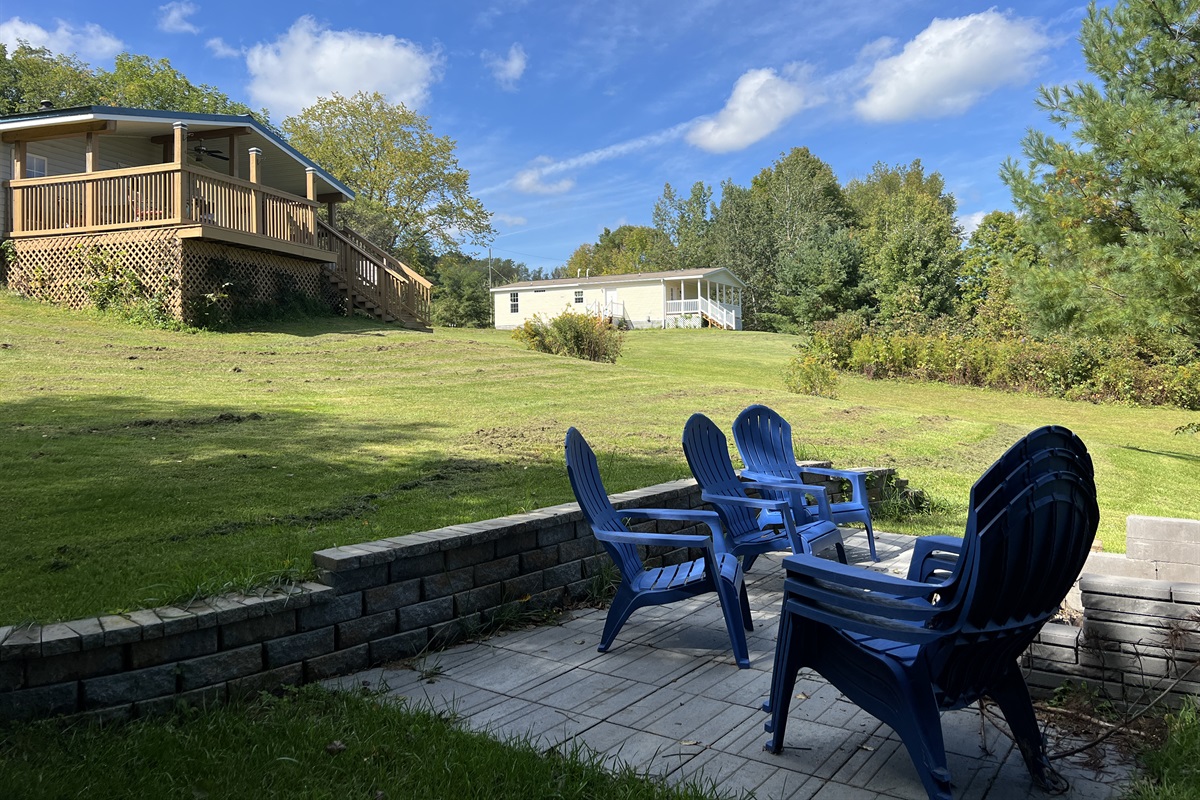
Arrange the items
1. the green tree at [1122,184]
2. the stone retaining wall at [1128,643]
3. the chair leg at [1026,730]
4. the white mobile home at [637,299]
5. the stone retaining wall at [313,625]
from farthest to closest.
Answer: the white mobile home at [637,299], the green tree at [1122,184], the stone retaining wall at [1128,643], the stone retaining wall at [313,625], the chair leg at [1026,730]

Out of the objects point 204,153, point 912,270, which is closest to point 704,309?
point 912,270

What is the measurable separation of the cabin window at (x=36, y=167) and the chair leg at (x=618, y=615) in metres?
18.0

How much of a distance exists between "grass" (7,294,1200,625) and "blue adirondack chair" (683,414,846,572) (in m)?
1.25

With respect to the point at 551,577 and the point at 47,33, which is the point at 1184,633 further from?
the point at 47,33

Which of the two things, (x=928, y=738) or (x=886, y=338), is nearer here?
(x=928, y=738)

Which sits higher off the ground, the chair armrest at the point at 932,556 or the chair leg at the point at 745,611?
the chair armrest at the point at 932,556

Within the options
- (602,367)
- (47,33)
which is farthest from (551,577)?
(47,33)

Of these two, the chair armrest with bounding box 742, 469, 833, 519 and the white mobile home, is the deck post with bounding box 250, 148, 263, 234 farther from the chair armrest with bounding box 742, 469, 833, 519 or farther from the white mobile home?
the white mobile home

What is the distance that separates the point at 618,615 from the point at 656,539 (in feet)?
1.32

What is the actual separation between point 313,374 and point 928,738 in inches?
418

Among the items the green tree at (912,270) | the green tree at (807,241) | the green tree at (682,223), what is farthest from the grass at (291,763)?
the green tree at (682,223)

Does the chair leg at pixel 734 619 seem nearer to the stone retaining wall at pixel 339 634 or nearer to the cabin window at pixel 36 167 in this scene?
the stone retaining wall at pixel 339 634

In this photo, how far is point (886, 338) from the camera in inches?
858

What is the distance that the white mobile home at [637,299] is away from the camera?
3862 centimetres
